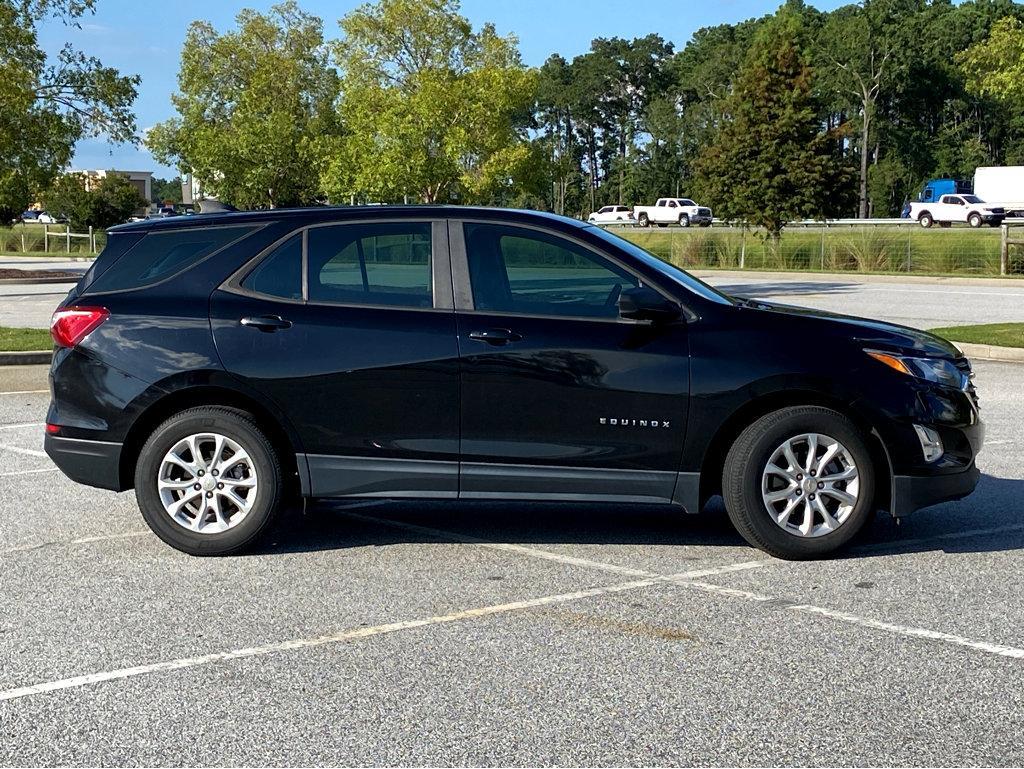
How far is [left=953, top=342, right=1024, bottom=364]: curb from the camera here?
1546 centimetres

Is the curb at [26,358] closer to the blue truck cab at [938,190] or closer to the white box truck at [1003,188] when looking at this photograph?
the white box truck at [1003,188]

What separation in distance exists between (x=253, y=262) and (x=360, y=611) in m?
2.08

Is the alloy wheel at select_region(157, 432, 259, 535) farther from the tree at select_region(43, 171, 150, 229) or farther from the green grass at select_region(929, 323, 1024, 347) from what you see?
the tree at select_region(43, 171, 150, 229)

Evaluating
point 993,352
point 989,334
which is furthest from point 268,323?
point 989,334

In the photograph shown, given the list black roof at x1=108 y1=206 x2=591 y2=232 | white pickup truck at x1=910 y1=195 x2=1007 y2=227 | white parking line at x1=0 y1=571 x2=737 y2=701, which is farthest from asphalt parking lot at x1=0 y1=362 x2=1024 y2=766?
white pickup truck at x1=910 y1=195 x2=1007 y2=227

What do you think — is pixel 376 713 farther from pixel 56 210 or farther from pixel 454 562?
pixel 56 210

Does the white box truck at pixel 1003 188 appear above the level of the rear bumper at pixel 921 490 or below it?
above

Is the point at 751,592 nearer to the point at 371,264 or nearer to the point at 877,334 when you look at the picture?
the point at 877,334

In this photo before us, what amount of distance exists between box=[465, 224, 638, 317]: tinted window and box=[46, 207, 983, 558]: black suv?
0.04 feet

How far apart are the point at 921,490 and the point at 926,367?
62 centimetres

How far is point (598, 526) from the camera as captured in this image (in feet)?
24.2

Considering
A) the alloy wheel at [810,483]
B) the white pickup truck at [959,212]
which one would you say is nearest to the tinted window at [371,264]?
the alloy wheel at [810,483]

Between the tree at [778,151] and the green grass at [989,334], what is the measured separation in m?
34.1

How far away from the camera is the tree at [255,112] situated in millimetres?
54594
